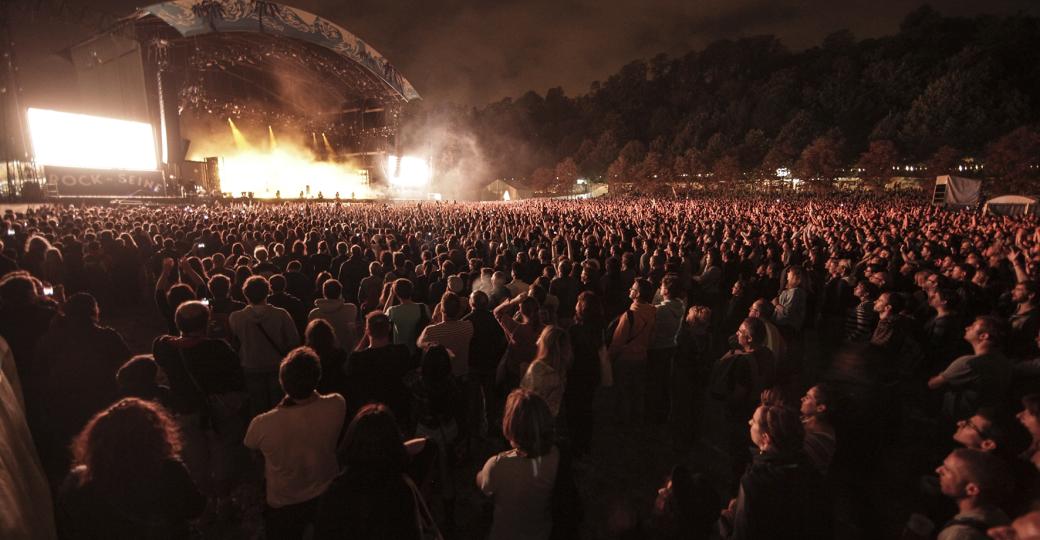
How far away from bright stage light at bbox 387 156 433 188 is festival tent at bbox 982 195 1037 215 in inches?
1772

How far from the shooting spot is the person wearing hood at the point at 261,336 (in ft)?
14.7

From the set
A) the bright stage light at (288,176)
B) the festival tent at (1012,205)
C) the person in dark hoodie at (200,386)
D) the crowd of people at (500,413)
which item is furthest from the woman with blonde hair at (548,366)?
the bright stage light at (288,176)

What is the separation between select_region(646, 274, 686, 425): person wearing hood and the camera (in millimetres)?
5254

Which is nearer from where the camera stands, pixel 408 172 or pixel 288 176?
pixel 288 176

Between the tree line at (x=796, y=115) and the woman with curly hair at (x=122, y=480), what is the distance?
4803cm

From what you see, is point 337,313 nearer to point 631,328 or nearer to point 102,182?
point 631,328

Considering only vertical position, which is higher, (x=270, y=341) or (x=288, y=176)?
(x=288, y=176)

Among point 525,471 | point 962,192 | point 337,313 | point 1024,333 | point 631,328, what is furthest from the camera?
point 962,192

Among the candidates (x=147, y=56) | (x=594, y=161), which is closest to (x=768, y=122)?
(x=594, y=161)

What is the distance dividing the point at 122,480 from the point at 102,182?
120ft

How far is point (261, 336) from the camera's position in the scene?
4.49 m

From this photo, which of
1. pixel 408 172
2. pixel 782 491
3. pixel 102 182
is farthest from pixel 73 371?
pixel 408 172

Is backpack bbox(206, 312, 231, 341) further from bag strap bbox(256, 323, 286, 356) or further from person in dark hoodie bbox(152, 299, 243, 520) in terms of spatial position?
person in dark hoodie bbox(152, 299, 243, 520)

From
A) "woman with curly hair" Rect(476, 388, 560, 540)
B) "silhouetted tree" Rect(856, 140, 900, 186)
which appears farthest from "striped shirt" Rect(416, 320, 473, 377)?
"silhouetted tree" Rect(856, 140, 900, 186)
